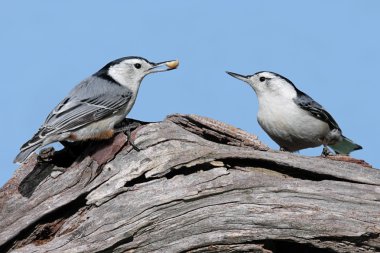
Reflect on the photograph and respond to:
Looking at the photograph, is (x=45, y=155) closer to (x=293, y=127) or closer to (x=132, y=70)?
(x=132, y=70)

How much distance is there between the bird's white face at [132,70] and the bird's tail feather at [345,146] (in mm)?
1859

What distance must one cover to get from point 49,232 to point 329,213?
1.91 m

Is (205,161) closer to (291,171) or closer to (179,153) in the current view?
(179,153)

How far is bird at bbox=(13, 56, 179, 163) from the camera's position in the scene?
514 centimetres

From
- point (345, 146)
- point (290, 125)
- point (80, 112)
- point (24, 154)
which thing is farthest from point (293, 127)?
point (24, 154)

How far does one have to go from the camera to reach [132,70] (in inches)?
231

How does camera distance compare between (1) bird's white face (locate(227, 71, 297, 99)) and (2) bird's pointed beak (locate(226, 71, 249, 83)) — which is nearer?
(1) bird's white face (locate(227, 71, 297, 99))

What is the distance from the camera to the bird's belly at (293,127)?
6.19 metres

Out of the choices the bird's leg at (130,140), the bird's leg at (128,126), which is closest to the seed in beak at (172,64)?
the bird's leg at (128,126)

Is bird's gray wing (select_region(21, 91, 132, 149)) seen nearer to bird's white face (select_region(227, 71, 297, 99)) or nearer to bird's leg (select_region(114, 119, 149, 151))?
bird's leg (select_region(114, 119, 149, 151))

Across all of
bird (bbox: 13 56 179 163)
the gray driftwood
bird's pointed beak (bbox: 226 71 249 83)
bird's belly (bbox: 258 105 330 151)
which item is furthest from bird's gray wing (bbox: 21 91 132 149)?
bird's pointed beak (bbox: 226 71 249 83)

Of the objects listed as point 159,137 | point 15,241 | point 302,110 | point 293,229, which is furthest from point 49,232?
point 302,110

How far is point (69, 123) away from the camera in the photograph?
518 centimetres

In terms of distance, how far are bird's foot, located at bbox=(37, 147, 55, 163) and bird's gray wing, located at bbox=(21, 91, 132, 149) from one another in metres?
0.10
